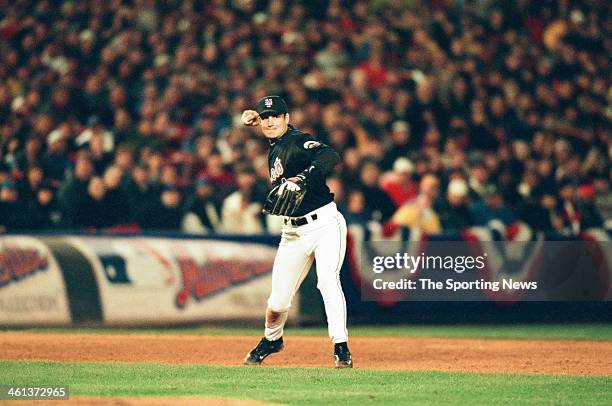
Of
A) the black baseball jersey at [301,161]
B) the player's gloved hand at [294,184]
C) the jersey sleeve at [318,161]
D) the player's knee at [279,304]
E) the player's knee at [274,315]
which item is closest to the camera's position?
the player's gloved hand at [294,184]

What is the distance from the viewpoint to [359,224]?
13445mm

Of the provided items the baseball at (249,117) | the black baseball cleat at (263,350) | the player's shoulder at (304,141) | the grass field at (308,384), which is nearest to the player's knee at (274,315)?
the black baseball cleat at (263,350)

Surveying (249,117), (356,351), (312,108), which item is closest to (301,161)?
(249,117)

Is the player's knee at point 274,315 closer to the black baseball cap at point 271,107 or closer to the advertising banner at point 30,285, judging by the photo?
the black baseball cap at point 271,107

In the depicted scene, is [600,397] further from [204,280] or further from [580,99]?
[580,99]

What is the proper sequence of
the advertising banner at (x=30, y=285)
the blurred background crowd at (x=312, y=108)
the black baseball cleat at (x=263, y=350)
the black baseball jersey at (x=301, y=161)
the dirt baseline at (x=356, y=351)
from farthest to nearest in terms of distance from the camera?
the blurred background crowd at (x=312, y=108), the advertising banner at (x=30, y=285), the dirt baseline at (x=356, y=351), the black baseball cleat at (x=263, y=350), the black baseball jersey at (x=301, y=161)

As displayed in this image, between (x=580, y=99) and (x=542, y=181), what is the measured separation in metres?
2.44

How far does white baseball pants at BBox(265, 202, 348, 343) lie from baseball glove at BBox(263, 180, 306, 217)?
132 millimetres

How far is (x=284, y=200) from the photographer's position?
842cm

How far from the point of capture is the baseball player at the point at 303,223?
8.52 m

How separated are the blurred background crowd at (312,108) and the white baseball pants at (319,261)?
473 cm

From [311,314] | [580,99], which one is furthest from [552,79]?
[311,314]

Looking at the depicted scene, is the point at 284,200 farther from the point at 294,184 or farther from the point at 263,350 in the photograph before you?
the point at 263,350

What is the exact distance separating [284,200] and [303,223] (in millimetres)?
284
